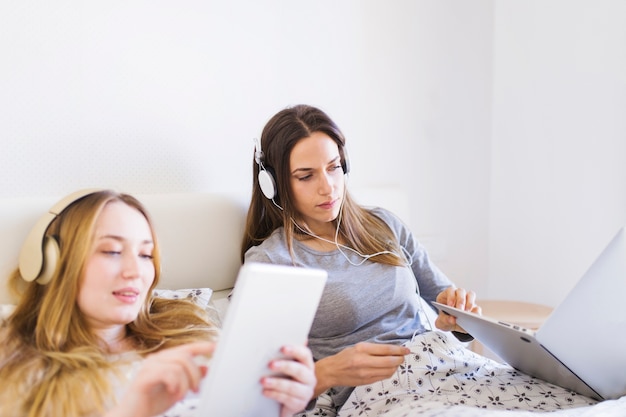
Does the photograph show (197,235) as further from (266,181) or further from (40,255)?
(40,255)

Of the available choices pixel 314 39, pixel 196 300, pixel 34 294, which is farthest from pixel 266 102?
pixel 34 294

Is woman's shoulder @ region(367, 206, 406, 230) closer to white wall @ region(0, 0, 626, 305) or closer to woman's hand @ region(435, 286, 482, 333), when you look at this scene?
woman's hand @ region(435, 286, 482, 333)

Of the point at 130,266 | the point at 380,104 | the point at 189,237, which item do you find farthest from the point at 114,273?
the point at 380,104

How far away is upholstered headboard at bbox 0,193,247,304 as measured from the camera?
136 centimetres

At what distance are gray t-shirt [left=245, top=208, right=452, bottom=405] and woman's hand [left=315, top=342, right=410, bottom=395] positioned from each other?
0.20 metres

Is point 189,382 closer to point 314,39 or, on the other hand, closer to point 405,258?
point 405,258

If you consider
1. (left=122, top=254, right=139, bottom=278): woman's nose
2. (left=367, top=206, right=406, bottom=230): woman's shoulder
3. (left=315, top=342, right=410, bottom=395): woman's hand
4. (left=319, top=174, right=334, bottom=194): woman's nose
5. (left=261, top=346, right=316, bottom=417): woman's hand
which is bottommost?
(left=315, top=342, right=410, bottom=395): woman's hand

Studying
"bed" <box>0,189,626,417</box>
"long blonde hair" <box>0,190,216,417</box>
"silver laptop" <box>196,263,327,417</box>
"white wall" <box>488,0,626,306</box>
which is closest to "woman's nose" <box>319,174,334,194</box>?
"bed" <box>0,189,626,417</box>

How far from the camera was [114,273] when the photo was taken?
0.96m

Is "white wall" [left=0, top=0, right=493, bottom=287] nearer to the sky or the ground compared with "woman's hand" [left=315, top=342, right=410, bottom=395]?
nearer to the sky

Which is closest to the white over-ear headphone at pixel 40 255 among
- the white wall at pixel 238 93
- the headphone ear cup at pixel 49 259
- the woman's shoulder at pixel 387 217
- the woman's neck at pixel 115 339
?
the headphone ear cup at pixel 49 259

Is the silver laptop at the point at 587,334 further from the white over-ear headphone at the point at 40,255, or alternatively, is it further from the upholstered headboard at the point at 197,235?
the white over-ear headphone at the point at 40,255

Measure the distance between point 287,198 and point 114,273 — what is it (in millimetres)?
594

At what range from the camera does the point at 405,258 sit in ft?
5.08
